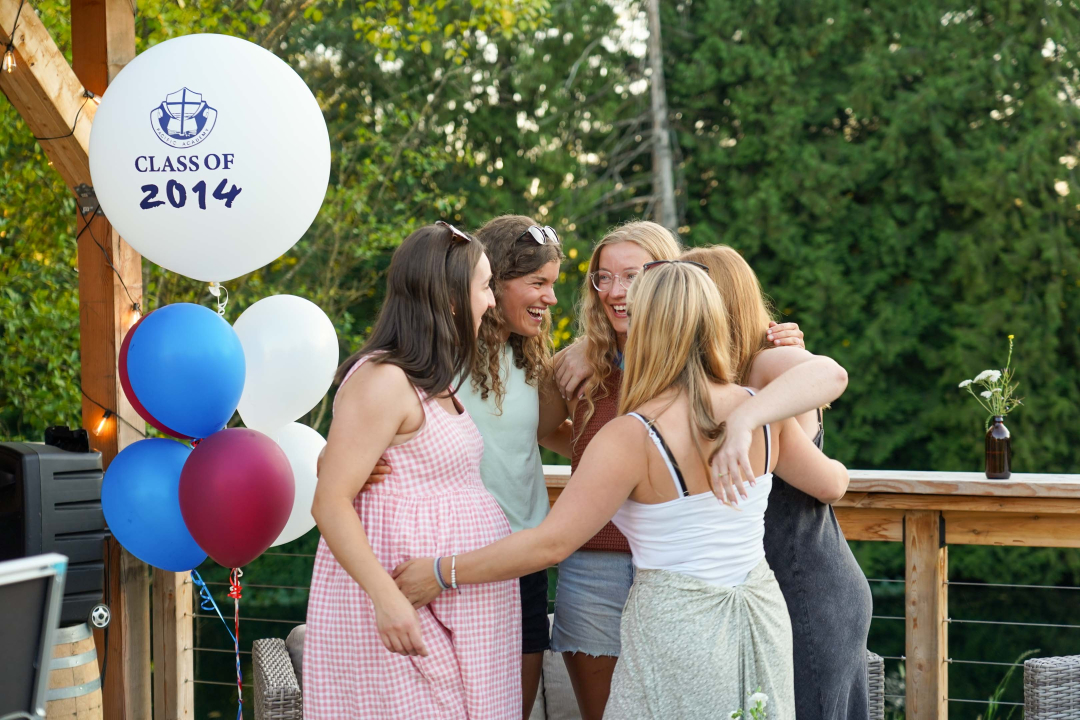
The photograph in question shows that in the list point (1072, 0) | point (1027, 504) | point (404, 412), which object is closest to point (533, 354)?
point (404, 412)

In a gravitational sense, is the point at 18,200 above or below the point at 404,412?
above

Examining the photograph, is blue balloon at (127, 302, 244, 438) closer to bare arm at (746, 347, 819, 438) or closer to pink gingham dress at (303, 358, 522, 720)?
pink gingham dress at (303, 358, 522, 720)

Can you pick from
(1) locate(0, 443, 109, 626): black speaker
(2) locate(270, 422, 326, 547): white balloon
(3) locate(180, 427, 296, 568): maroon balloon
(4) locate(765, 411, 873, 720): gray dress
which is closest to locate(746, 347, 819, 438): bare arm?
(4) locate(765, 411, 873, 720): gray dress

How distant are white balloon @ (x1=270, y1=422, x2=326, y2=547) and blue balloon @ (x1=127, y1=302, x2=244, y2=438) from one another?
31 centimetres

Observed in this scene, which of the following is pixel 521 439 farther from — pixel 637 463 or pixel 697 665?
pixel 697 665

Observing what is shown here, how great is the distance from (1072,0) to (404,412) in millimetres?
10123

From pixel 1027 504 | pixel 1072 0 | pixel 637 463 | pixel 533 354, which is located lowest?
pixel 1027 504

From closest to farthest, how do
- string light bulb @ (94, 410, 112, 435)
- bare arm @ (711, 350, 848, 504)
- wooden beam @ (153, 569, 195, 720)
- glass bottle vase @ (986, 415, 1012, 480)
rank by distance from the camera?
1. bare arm @ (711, 350, 848, 504)
2. glass bottle vase @ (986, 415, 1012, 480)
3. string light bulb @ (94, 410, 112, 435)
4. wooden beam @ (153, 569, 195, 720)

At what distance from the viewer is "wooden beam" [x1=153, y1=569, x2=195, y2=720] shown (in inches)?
108

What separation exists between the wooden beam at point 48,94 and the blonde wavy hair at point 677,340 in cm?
166

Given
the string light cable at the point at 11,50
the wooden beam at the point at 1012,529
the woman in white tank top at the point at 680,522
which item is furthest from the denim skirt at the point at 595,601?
the string light cable at the point at 11,50

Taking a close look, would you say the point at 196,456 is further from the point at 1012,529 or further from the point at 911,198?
the point at 911,198

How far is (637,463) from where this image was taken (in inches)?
61.4

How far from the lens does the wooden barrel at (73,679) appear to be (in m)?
2.28
